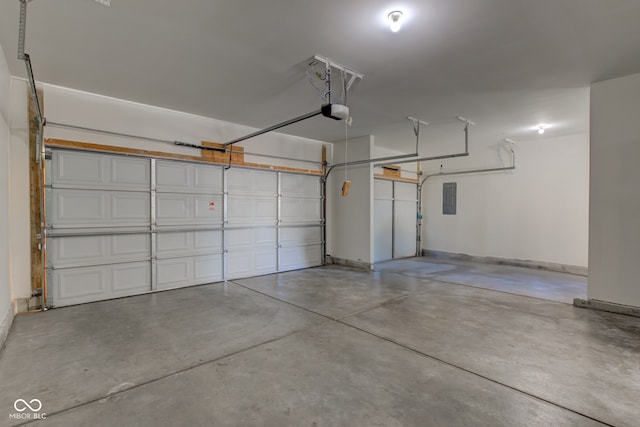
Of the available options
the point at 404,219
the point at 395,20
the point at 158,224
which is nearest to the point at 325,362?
the point at 395,20

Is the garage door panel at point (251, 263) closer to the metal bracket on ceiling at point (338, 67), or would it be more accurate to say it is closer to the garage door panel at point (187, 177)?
the garage door panel at point (187, 177)

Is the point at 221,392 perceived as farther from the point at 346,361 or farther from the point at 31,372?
the point at 31,372

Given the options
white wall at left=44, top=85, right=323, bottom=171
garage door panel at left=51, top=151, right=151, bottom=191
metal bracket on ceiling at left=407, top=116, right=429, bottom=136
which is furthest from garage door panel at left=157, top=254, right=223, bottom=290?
metal bracket on ceiling at left=407, top=116, right=429, bottom=136

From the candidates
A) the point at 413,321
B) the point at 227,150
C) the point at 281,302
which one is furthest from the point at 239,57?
the point at 413,321

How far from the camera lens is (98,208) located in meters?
4.40

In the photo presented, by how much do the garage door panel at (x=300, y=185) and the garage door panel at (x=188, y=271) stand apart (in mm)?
2051

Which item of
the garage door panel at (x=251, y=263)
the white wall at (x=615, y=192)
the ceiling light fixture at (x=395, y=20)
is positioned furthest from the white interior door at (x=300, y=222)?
the white wall at (x=615, y=192)

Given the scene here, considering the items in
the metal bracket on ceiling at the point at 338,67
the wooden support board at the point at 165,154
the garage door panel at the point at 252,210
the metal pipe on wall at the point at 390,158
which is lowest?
the garage door panel at the point at 252,210

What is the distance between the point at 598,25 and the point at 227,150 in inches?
205

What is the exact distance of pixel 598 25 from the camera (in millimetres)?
2711

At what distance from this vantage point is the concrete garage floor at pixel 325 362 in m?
2.02

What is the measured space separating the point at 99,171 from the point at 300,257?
410 cm

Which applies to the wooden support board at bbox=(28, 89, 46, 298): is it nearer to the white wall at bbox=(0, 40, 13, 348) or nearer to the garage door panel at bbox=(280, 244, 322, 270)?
the white wall at bbox=(0, 40, 13, 348)

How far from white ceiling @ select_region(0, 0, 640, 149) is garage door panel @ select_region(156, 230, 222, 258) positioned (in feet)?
6.99
